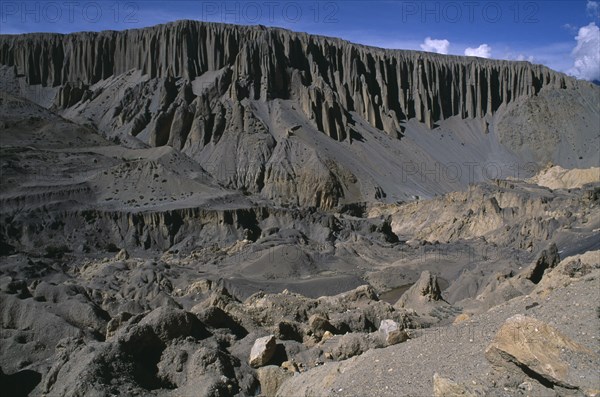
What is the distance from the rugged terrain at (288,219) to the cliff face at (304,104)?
0.94 ft

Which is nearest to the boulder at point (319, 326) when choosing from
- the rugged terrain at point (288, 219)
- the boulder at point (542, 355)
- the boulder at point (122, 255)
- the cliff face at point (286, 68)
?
the rugged terrain at point (288, 219)

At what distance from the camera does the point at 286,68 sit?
2921 inches

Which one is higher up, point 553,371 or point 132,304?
point 553,371

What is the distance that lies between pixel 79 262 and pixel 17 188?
9.30 metres

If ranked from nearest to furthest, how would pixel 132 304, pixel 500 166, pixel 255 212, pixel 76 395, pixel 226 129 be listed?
pixel 76 395, pixel 132 304, pixel 255 212, pixel 226 129, pixel 500 166

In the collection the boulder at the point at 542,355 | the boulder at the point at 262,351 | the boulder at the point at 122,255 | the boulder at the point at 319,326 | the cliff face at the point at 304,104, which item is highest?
the cliff face at the point at 304,104

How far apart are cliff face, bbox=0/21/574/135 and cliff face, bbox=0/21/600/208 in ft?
0.57

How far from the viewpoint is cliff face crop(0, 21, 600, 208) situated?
62594 mm

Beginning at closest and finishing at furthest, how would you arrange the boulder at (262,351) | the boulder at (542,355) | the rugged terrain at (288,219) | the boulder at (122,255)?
the boulder at (542,355)
the rugged terrain at (288,219)
the boulder at (262,351)
the boulder at (122,255)

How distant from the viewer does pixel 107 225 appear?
1515 inches

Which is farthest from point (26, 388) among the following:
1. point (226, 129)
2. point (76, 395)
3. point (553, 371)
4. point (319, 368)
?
point (226, 129)

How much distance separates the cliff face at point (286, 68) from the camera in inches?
2830

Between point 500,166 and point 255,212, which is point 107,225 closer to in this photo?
point 255,212

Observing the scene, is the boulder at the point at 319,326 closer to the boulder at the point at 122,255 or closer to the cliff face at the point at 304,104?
the boulder at the point at 122,255
